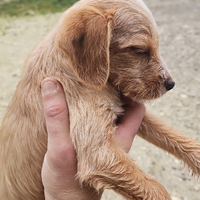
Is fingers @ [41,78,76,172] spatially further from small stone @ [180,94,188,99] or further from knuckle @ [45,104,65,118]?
small stone @ [180,94,188,99]

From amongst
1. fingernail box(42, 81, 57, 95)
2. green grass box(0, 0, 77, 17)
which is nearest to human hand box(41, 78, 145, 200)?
fingernail box(42, 81, 57, 95)

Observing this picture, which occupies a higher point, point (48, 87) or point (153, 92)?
point (48, 87)

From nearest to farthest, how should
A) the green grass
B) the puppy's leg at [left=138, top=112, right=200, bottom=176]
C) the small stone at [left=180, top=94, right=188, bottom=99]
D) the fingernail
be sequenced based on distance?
the fingernail → the puppy's leg at [left=138, top=112, right=200, bottom=176] → the small stone at [left=180, top=94, right=188, bottom=99] → the green grass

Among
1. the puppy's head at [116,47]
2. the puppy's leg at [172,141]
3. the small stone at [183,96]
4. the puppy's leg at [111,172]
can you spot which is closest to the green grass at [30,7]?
the small stone at [183,96]

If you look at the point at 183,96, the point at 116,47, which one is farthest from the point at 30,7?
the point at 116,47

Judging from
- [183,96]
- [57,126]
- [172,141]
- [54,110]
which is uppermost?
[54,110]

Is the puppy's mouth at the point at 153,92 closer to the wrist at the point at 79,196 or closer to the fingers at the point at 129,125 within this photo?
the fingers at the point at 129,125

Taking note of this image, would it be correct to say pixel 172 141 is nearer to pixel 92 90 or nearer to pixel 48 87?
pixel 92 90
